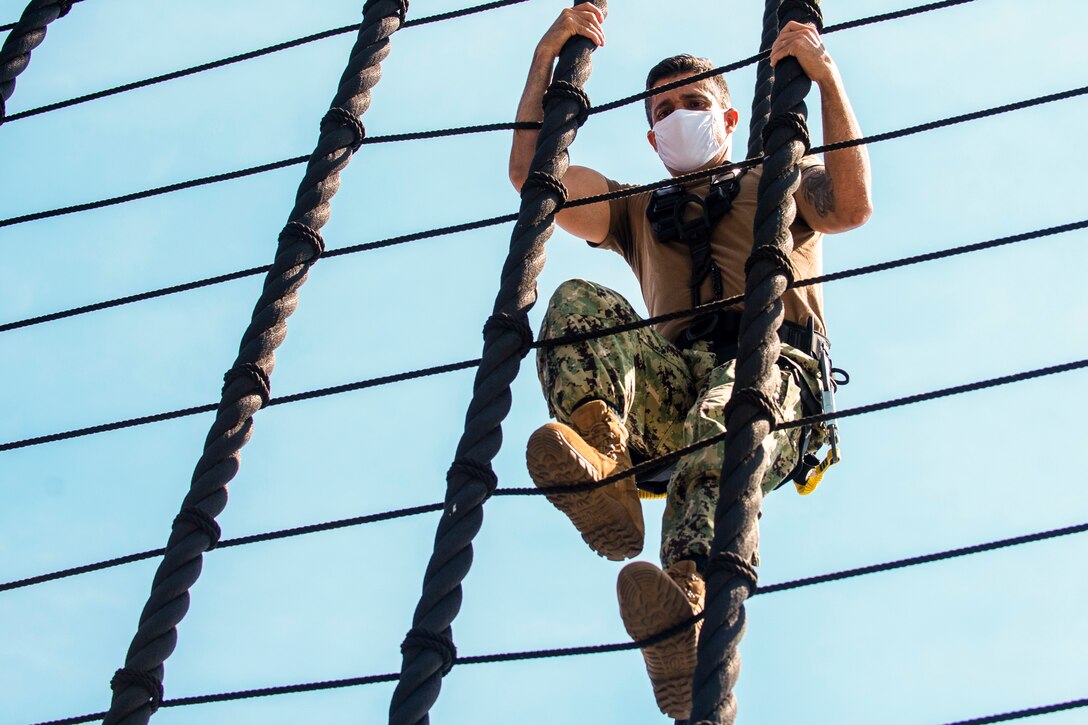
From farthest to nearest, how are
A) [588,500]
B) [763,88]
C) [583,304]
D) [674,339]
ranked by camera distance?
[763,88], [674,339], [583,304], [588,500]

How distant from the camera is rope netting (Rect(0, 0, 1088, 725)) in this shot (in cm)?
328

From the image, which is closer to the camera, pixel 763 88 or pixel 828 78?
pixel 828 78

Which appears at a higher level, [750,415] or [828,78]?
[828,78]

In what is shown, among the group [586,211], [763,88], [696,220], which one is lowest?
[696,220]

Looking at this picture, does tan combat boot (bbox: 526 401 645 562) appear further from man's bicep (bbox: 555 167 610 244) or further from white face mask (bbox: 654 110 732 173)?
white face mask (bbox: 654 110 732 173)

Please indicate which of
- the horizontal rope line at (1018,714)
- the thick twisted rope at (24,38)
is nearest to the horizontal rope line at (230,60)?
the thick twisted rope at (24,38)

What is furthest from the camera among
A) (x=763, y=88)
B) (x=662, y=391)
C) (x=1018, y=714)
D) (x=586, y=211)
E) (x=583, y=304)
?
(x=763, y=88)

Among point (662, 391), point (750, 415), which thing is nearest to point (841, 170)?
point (662, 391)

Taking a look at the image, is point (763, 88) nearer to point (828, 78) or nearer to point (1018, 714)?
point (828, 78)

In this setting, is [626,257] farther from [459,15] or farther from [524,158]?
[459,15]

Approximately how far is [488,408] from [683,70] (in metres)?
1.95

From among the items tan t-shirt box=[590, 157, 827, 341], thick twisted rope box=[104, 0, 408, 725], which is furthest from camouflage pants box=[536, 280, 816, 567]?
thick twisted rope box=[104, 0, 408, 725]

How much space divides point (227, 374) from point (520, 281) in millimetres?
660

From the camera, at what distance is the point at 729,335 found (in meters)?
4.69
